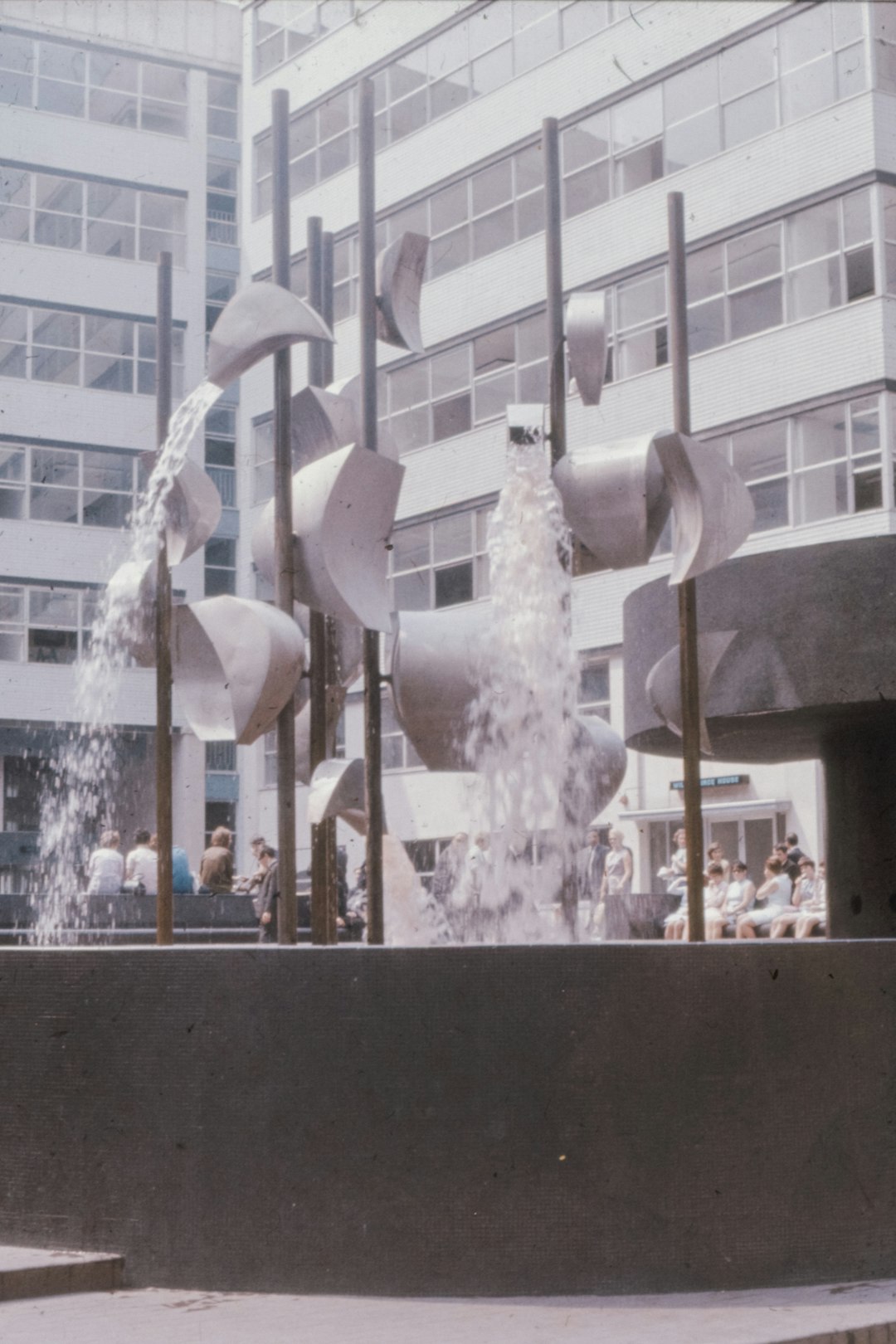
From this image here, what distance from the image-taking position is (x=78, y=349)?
117 ft

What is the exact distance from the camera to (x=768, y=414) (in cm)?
2502

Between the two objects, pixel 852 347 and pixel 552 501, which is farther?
pixel 852 347

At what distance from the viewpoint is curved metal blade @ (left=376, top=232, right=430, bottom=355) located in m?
6.80

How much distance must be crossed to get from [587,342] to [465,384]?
2393cm

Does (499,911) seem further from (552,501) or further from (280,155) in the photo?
(280,155)

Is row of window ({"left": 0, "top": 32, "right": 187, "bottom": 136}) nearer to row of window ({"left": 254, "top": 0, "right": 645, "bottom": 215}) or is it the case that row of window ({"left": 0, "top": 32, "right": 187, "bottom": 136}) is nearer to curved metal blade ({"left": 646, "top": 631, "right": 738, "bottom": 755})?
row of window ({"left": 254, "top": 0, "right": 645, "bottom": 215})

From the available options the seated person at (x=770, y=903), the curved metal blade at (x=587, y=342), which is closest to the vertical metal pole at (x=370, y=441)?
the curved metal blade at (x=587, y=342)

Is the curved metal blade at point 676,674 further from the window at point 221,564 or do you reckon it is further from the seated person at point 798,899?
the window at point 221,564

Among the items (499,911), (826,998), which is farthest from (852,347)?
(826,998)

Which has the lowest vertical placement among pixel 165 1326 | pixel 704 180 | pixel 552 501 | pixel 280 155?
pixel 165 1326

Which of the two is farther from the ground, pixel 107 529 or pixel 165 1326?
pixel 107 529

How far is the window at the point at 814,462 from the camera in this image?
23672mm

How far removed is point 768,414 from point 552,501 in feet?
60.5

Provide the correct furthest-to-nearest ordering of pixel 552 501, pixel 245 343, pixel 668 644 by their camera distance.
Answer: pixel 668 644 → pixel 552 501 → pixel 245 343
